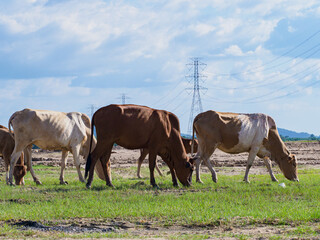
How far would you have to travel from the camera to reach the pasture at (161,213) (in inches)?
313

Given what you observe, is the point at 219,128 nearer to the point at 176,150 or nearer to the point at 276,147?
the point at 176,150

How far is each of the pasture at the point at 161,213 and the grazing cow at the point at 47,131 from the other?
1.95m

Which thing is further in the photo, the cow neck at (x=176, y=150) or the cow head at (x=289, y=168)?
the cow head at (x=289, y=168)

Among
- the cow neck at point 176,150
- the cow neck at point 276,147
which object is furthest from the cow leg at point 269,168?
the cow neck at point 176,150

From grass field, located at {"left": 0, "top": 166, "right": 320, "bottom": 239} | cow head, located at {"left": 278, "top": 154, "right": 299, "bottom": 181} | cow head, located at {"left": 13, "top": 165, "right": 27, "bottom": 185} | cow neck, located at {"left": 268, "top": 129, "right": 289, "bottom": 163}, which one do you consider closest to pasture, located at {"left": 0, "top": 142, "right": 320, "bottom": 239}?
grass field, located at {"left": 0, "top": 166, "right": 320, "bottom": 239}

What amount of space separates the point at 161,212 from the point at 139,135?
4749mm

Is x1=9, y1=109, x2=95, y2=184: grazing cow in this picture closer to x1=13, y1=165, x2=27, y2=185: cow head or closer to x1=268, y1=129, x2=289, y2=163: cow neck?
x1=13, y1=165, x2=27, y2=185: cow head

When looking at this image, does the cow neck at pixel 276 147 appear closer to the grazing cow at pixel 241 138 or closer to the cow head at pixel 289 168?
the grazing cow at pixel 241 138

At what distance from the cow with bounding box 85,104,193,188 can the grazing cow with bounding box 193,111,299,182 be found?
1.00m

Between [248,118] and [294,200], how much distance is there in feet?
18.9

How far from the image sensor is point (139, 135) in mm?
13992

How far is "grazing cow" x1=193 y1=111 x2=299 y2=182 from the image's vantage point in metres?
15.9

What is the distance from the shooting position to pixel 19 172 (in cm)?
1590

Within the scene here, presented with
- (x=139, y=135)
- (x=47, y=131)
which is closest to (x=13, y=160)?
(x=47, y=131)
